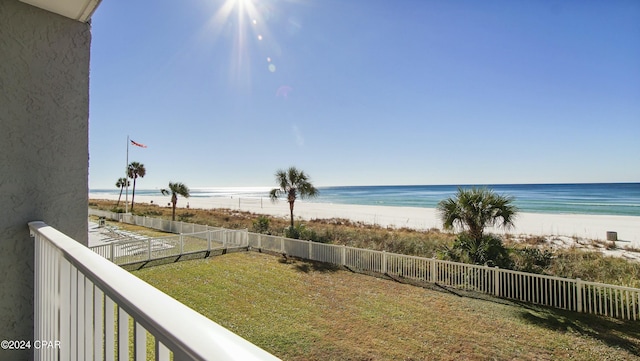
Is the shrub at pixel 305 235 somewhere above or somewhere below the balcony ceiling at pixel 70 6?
below

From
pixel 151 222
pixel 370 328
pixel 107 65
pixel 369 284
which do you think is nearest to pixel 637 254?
pixel 369 284

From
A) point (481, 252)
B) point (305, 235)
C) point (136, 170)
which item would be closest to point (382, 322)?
point (481, 252)

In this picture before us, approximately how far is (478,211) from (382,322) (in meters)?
4.52

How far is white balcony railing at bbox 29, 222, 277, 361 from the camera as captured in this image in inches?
16.1

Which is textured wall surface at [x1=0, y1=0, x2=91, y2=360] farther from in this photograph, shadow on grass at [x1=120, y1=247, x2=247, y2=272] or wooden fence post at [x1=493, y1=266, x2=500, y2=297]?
wooden fence post at [x1=493, y1=266, x2=500, y2=297]

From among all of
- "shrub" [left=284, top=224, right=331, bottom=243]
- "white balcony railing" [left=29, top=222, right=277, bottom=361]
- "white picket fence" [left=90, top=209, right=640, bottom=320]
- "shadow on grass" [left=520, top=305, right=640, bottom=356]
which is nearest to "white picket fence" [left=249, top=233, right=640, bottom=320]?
"white picket fence" [left=90, top=209, right=640, bottom=320]

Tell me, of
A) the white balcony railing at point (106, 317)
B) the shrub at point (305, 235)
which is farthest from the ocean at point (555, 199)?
the white balcony railing at point (106, 317)

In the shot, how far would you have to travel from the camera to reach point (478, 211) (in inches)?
302

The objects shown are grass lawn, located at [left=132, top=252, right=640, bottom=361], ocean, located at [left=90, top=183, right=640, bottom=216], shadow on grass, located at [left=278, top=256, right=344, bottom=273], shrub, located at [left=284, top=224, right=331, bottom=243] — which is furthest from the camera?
ocean, located at [left=90, top=183, right=640, bottom=216]

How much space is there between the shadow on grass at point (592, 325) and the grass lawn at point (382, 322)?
0.7 inches

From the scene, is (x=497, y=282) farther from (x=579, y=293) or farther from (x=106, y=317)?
(x=106, y=317)

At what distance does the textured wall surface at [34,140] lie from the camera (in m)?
1.80

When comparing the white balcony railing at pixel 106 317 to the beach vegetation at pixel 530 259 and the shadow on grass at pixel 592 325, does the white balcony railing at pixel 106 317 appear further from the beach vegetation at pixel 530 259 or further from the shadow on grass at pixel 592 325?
the beach vegetation at pixel 530 259

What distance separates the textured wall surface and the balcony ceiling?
5 cm
